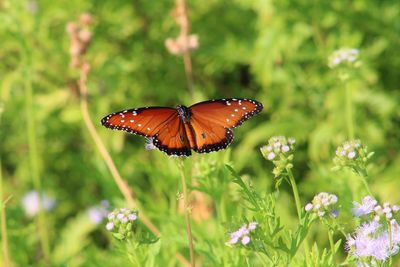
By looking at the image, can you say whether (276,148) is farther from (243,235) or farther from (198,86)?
(198,86)

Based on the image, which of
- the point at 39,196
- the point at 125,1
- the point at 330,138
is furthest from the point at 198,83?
the point at 39,196

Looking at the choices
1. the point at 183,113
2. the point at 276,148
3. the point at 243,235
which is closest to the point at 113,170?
the point at 183,113

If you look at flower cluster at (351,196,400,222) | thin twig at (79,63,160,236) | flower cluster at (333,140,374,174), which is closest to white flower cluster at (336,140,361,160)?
flower cluster at (333,140,374,174)

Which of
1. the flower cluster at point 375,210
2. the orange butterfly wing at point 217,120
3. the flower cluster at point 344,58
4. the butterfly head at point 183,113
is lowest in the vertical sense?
the flower cluster at point 375,210

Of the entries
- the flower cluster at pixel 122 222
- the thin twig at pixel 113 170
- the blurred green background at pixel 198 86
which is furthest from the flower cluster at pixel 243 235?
the blurred green background at pixel 198 86

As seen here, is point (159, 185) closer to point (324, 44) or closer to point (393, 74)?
point (324, 44)

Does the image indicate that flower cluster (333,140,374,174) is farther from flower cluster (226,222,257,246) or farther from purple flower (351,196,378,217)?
flower cluster (226,222,257,246)

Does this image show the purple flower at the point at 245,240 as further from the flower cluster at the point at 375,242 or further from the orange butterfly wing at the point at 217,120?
the orange butterfly wing at the point at 217,120
